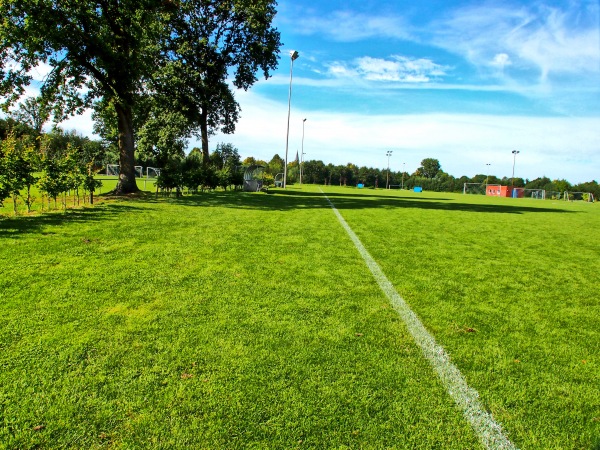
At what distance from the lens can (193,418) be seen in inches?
87.4

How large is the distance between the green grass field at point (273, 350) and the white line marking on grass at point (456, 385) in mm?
67

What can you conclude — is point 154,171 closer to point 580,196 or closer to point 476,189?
point 476,189

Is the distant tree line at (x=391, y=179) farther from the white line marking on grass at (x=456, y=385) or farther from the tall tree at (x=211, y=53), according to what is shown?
the white line marking on grass at (x=456, y=385)

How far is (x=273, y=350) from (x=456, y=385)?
1.46 meters

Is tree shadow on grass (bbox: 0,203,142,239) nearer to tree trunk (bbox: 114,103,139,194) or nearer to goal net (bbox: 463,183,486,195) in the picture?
tree trunk (bbox: 114,103,139,194)

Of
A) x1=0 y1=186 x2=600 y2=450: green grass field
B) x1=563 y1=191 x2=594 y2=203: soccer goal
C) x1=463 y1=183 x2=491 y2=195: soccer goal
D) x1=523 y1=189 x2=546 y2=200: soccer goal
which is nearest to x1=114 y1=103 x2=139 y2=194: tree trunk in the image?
x1=0 y1=186 x2=600 y2=450: green grass field

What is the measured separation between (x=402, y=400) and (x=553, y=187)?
108 m

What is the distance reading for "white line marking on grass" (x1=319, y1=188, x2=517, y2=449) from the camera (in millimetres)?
2197

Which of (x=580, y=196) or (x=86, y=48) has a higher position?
(x=86, y=48)

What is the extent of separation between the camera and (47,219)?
898 centimetres

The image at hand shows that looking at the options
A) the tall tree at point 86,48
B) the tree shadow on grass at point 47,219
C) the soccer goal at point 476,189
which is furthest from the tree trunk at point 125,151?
A: the soccer goal at point 476,189

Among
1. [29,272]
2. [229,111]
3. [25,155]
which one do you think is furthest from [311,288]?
[229,111]

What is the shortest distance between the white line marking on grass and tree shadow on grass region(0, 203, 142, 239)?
23.6ft

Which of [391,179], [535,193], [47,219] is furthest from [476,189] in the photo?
[47,219]
